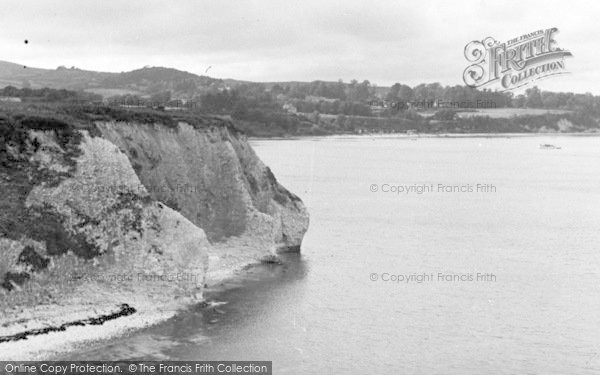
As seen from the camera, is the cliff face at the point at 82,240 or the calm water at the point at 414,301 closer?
the calm water at the point at 414,301

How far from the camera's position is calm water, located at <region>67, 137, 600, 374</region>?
30859 millimetres

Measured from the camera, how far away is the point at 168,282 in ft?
116

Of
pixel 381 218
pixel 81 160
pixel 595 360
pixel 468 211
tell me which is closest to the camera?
pixel 595 360

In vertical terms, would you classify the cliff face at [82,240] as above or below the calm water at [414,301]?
above

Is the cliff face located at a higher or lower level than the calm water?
higher

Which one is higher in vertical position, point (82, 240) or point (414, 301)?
point (82, 240)

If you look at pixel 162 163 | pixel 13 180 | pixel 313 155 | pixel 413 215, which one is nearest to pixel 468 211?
pixel 413 215

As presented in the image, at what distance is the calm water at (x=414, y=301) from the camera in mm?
30859

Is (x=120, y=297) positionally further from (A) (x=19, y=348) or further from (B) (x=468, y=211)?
(B) (x=468, y=211)

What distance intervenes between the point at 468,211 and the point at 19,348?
57.0 meters

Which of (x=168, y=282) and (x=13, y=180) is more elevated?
(x=13, y=180)

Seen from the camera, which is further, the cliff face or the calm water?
the cliff face

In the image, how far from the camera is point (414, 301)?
3969 centimetres

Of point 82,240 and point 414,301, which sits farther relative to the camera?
point 414,301
